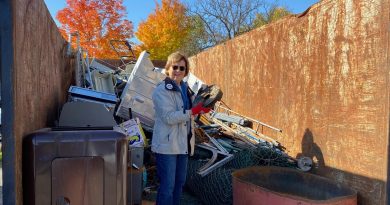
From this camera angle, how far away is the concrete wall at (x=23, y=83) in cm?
205

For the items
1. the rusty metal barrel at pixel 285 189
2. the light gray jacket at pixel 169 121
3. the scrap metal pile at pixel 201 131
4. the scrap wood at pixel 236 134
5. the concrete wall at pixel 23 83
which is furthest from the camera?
the scrap wood at pixel 236 134

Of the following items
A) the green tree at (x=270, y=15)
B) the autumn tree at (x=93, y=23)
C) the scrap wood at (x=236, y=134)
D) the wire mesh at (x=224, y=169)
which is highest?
the green tree at (x=270, y=15)

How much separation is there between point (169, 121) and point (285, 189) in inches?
65.2

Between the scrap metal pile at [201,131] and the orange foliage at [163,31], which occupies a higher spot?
the orange foliage at [163,31]

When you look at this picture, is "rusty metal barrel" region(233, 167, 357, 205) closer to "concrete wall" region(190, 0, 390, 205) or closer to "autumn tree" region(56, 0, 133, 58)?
"concrete wall" region(190, 0, 390, 205)

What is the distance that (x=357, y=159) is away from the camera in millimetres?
3369

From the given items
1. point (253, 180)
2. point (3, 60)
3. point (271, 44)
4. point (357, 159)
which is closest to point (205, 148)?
point (253, 180)

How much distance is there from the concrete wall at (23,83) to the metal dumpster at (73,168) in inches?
3.0

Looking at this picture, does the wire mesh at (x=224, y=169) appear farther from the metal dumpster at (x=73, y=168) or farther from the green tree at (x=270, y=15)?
the green tree at (x=270, y=15)

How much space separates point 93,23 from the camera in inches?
790

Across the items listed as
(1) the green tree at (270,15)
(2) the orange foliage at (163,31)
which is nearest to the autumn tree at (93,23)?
(2) the orange foliage at (163,31)

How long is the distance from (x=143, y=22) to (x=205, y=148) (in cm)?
1969

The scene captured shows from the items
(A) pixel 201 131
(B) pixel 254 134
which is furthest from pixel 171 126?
(B) pixel 254 134

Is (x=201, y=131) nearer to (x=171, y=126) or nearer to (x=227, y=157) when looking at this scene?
(x=227, y=157)
